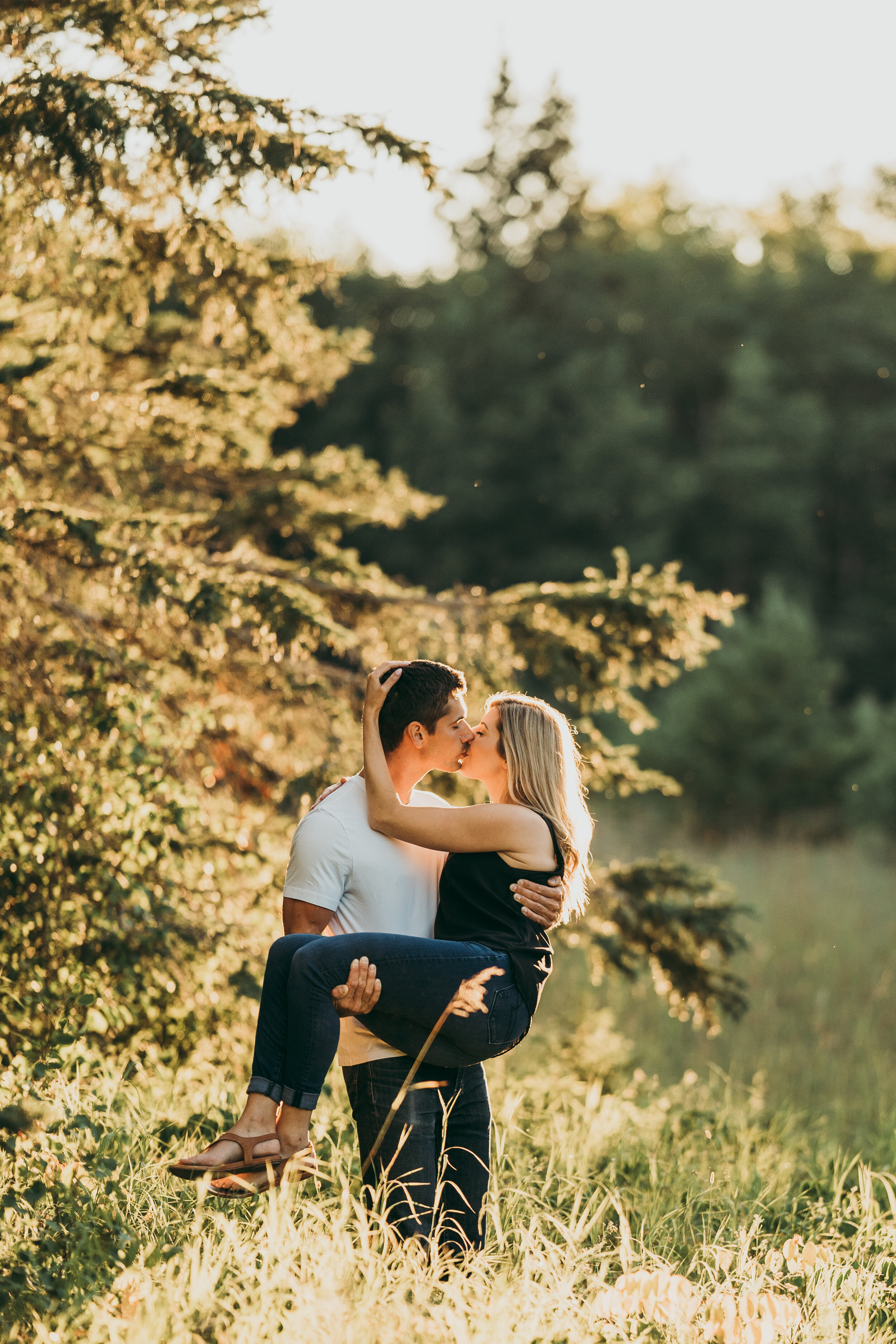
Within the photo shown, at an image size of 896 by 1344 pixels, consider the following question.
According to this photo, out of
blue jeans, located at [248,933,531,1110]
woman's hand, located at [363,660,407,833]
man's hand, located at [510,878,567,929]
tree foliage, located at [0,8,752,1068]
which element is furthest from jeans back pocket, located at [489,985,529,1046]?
tree foliage, located at [0,8,752,1068]

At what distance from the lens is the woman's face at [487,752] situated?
11.0ft

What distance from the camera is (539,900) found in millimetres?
3178

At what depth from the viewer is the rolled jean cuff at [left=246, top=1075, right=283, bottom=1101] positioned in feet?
9.53

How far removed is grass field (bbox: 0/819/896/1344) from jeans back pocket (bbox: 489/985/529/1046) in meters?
0.57

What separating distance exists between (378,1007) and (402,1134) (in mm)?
347

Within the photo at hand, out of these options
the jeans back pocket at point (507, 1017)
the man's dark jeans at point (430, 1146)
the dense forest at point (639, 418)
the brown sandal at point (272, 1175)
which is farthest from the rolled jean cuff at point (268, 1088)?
the dense forest at point (639, 418)

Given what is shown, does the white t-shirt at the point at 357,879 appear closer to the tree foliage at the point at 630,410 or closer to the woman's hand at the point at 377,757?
the woman's hand at the point at 377,757

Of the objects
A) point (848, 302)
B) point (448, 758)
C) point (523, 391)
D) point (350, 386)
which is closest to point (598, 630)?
point (448, 758)

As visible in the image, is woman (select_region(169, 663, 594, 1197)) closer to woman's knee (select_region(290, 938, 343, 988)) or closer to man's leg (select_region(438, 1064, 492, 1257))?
woman's knee (select_region(290, 938, 343, 988))

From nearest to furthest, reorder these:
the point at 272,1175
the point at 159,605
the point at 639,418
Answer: the point at 272,1175 → the point at 159,605 → the point at 639,418

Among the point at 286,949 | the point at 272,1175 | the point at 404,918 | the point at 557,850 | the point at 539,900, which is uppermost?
the point at 557,850

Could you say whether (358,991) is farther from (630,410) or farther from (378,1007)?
(630,410)

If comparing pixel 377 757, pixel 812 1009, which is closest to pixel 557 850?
pixel 377 757

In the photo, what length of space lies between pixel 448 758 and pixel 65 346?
3290 millimetres
